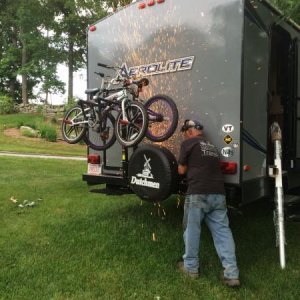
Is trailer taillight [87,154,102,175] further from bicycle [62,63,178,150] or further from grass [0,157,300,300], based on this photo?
grass [0,157,300,300]

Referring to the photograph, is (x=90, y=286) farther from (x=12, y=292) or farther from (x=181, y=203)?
(x=181, y=203)

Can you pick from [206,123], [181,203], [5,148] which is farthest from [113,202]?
[5,148]

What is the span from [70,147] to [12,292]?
16791mm

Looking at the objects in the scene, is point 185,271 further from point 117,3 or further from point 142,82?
point 117,3

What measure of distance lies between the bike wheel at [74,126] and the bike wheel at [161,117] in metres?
1.18

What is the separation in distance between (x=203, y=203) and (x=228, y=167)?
1.80ft

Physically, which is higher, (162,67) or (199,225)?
(162,67)

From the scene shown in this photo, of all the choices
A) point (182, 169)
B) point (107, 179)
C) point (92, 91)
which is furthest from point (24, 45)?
point (182, 169)

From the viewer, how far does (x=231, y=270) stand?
4.32 meters

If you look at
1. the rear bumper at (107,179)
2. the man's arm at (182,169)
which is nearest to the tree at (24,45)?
the rear bumper at (107,179)

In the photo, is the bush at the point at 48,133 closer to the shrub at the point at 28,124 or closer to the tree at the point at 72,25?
the shrub at the point at 28,124

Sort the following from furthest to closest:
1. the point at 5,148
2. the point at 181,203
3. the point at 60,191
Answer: the point at 5,148, the point at 60,191, the point at 181,203

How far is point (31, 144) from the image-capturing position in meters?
21.1

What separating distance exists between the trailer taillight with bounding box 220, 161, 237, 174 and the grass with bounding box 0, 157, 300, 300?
106 centimetres
